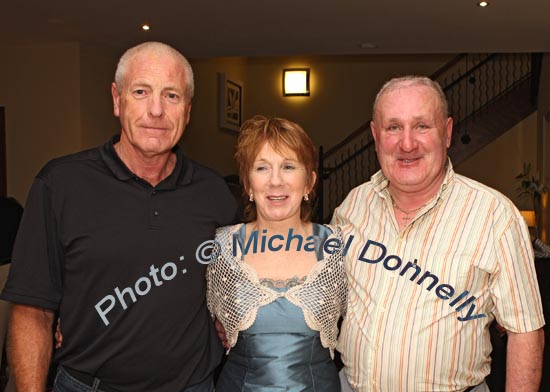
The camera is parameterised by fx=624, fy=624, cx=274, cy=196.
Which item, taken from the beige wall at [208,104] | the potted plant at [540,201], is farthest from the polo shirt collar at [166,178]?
the potted plant at [540,201]

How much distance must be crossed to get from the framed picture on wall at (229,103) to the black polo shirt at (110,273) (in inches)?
321

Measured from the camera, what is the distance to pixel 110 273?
1.88 meters

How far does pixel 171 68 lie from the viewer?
1989 mm

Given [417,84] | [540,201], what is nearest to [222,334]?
[417,84]

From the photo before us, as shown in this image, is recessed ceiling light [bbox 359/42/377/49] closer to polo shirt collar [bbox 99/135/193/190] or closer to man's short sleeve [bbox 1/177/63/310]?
polo shirt collar [bbox 99/135/193/190]

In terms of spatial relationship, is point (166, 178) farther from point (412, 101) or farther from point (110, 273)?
point (412, 101)

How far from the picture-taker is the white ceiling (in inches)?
221

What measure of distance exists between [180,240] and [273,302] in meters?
0.36

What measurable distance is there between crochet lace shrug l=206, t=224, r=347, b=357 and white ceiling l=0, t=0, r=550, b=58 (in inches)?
152

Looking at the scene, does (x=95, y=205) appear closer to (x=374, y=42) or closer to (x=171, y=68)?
(x=171, y=68)

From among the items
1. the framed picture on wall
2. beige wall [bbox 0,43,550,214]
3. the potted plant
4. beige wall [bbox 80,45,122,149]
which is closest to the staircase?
beige wall [bbox 0,43,550,214]

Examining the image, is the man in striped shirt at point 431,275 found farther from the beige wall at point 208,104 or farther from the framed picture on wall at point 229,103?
the framed picture on wall at point 229,103

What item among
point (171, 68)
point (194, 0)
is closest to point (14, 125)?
point (194, 0)

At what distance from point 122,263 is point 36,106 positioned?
21.1 feet
